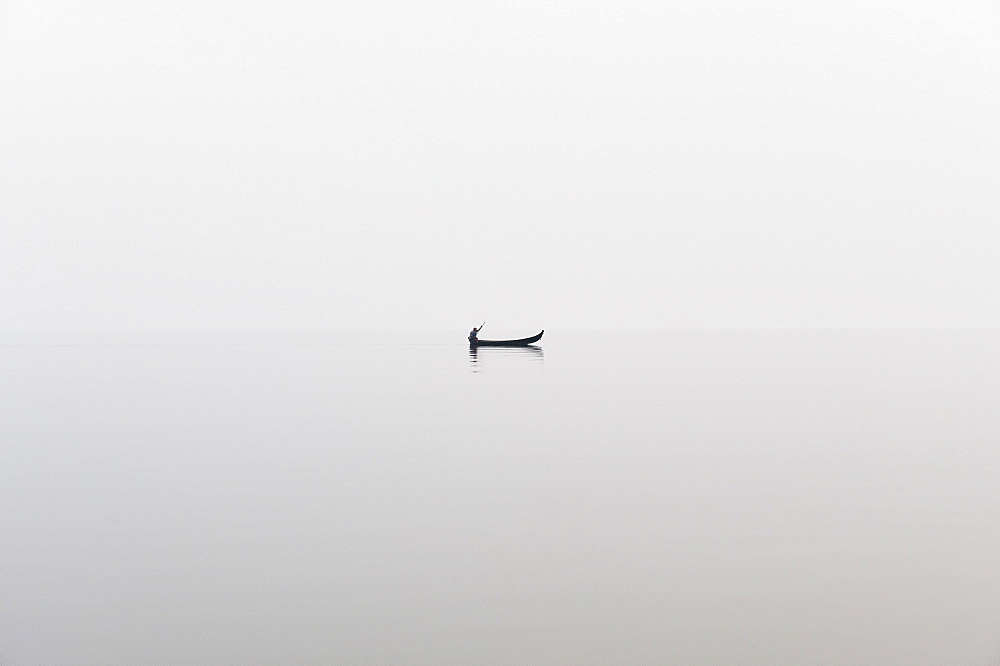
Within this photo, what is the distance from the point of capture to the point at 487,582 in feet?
51.9

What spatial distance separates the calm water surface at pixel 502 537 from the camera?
13453 millimetres

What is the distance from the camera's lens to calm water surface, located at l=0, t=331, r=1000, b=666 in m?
13.5

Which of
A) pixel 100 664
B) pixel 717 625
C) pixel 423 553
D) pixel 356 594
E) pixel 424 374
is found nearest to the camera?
pixel 100 664

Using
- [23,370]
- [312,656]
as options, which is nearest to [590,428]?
[312,656]

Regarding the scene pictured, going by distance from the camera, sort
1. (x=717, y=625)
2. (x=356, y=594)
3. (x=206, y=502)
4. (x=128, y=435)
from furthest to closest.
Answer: (x=128, y=435) → (x=206, y=502) → (x=356, y=594) → (x=717, y=625)

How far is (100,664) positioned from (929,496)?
20.1 metres

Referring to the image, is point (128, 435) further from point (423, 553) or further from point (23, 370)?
point (23, 370)

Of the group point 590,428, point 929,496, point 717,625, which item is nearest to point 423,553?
point 717,625

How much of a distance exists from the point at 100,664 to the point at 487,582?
6465 mm

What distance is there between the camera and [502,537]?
740 inches

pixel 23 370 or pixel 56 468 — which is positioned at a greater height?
pixel 23 370

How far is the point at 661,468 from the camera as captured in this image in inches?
1061

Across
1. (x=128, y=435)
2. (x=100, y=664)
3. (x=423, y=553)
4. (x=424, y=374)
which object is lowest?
(x=100, y=664)

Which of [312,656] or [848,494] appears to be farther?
[848,494]
